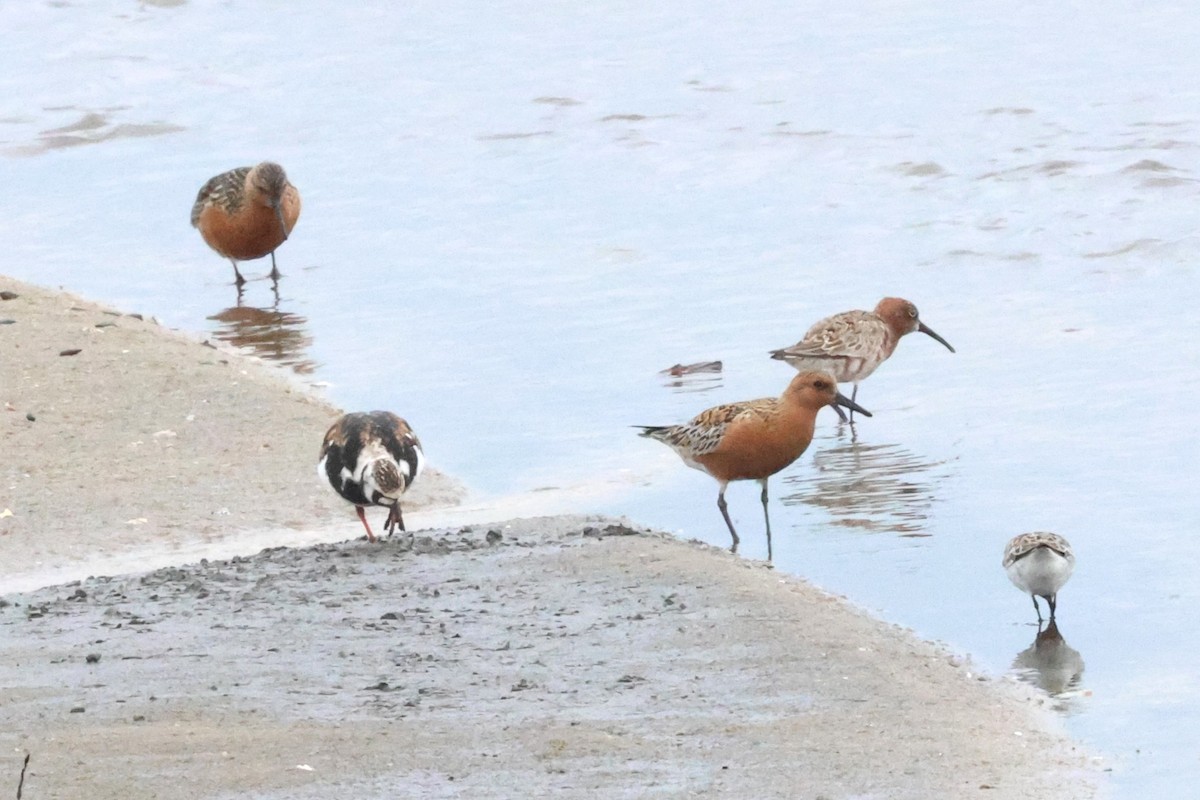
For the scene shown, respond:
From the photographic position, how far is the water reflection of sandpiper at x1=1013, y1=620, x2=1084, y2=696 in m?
7.21

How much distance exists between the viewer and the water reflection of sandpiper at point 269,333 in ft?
41.0

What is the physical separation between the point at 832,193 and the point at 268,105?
792 cm

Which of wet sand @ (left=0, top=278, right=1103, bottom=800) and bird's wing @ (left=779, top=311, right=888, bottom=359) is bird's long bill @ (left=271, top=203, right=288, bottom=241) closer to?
bird's wing @ (left=779, top=311, right=888, bottom=359)

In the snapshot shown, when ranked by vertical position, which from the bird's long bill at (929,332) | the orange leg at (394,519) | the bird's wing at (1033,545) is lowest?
the orange leg at (394,519)

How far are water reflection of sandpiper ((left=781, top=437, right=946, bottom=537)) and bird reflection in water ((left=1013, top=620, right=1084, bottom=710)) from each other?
4.92 ft

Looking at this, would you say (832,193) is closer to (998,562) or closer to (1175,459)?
(1175,459)

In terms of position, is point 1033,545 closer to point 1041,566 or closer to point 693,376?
point 1041,566

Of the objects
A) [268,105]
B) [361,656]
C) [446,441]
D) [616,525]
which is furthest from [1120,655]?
[268,105]

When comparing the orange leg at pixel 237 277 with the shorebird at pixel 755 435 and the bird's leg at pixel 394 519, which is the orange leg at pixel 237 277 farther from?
the bird's leg at pixel 394 519

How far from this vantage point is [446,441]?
10.8 m

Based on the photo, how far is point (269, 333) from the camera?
1321 centimetres

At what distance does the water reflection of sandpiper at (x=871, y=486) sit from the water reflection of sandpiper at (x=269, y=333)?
3.41m

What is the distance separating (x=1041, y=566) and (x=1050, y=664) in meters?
0.48

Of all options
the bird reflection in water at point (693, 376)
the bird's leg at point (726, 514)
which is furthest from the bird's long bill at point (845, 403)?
the bird reflection in water at point (693, 376)
